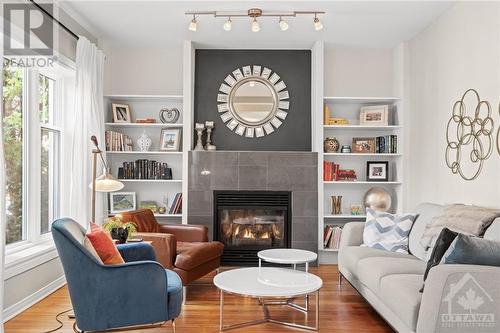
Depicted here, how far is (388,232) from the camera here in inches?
165

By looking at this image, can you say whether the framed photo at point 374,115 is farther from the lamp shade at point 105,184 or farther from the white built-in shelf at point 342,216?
the lamp shade at point 105,184

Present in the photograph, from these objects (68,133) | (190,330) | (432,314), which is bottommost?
(190,330)

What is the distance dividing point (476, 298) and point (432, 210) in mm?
1664

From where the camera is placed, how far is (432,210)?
397cm

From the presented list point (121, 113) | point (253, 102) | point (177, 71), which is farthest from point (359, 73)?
point (121, 113)

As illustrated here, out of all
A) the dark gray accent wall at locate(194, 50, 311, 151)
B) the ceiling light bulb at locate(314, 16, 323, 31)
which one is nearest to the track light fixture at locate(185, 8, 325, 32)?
the ceiling light bulb at locate(314, 16, 323, 31)

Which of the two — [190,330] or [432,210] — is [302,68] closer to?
[432,210]

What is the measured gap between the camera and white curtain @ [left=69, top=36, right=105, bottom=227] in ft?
14.8

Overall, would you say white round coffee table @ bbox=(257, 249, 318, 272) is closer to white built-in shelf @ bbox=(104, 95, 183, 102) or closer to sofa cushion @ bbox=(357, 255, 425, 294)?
sofa cushion @ bbox=(357, 255, 425, 294)

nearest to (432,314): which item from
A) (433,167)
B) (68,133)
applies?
(433,167)

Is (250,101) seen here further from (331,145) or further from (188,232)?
(188,232)

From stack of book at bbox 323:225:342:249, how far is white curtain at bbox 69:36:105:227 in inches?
108

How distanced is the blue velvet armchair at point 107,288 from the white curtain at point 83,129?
1.85 metres

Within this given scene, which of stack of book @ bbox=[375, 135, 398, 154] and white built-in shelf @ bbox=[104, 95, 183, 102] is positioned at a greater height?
white built-in shelf @ bbox=[104, 95, 183, 102]
